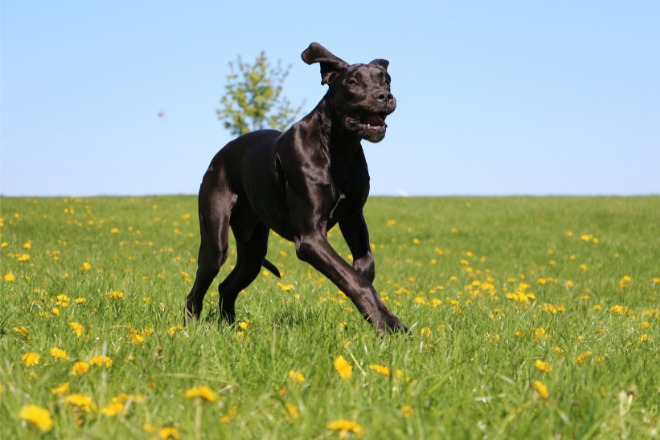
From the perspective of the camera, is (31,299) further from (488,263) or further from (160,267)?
(488,263)

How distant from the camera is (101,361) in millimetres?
2816

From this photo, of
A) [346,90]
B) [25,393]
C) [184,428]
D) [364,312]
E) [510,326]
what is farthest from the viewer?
[510,326]

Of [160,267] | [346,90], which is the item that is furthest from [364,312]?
[160,267]

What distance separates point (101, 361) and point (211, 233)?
2.64 m

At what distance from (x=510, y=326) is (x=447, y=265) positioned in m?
8.65

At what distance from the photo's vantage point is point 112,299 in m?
5.34

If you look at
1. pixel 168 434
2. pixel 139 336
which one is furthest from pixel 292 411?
pixel 139 336

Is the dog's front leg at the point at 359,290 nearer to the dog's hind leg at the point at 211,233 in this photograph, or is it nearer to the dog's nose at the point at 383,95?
the dog's nose at the point at 383,95

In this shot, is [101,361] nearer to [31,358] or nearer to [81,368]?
[81,368]

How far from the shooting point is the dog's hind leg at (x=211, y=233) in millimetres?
5387

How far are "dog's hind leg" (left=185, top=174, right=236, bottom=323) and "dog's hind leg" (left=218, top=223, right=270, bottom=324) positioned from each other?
188 millimetres

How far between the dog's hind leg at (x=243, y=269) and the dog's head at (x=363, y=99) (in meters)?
1.63

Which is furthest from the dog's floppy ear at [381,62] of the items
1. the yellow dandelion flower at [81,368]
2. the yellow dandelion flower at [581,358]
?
the yellow dandelion flower at [81,368]

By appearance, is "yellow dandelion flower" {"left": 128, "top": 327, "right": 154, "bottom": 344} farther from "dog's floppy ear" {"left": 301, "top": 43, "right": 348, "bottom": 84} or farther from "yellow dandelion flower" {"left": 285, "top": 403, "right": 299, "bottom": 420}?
"dog's floppy ear" {"left": 301, "top": 43, "right": 348, "bottom": 84}
